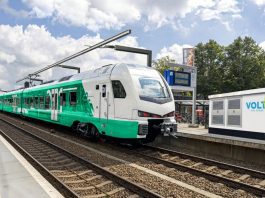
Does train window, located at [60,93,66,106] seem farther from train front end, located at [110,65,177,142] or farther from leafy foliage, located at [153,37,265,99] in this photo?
leafy foliage, located at [153,37,265,99]

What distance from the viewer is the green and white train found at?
37.8 ft

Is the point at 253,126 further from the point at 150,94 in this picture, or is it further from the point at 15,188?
the point at 15,188

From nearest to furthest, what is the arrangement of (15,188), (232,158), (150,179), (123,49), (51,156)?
(15,188), (150,179), (51,156), (232,158), (123,49)

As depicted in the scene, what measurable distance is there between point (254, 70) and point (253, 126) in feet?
147

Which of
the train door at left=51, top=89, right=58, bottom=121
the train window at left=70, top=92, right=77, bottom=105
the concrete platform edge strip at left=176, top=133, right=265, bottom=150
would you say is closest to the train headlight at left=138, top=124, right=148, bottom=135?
the concrete platform edge strip at left=176, top=133, right=265, bottom=150

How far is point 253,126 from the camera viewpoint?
51.6 feet

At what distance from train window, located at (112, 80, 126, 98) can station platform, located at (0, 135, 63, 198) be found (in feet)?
13.1

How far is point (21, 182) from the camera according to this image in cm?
732

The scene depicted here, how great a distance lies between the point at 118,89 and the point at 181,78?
14278 mm

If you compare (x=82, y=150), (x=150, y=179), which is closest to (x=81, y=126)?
(x=82, y=150)

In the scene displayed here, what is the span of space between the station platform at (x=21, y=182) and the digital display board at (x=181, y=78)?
56.9ft

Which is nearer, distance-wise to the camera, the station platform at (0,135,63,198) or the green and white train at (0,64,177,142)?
the station platform at (0,135,63,198)

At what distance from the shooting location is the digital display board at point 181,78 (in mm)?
25594

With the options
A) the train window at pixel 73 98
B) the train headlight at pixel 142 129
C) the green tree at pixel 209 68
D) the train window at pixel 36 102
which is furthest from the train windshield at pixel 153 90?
the green tree at pixel 209 68
